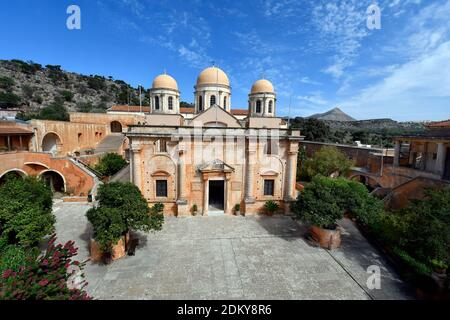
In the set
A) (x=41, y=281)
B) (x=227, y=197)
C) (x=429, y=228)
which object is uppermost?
(x=429, y=228)

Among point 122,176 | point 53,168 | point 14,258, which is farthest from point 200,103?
point 14,258

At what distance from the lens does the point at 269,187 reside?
16031 millimetres

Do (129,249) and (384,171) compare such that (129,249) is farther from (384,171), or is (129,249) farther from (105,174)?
(384,171)

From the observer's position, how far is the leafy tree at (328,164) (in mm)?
22250

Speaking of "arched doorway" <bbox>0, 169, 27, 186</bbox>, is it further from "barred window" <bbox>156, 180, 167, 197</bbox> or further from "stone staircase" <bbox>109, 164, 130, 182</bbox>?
"barred window" <bbox>156, 180, 167, 197</bbox>

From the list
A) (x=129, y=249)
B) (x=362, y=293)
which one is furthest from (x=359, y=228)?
(x=129, y=249)

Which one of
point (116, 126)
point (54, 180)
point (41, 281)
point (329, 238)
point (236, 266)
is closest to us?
point (41, 281)

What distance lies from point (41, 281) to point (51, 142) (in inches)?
1216

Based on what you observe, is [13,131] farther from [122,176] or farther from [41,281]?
[41,281]

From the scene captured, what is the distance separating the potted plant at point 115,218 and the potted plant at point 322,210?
776cm

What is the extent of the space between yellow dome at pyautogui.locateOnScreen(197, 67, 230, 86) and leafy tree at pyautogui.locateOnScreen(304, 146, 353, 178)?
1309cm

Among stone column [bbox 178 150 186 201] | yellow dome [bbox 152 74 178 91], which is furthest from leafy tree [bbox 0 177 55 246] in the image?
yellow dome [bbox 152 74 178 91]

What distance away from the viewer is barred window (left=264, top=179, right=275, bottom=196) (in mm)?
15934

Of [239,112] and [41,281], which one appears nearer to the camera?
[41,281]
